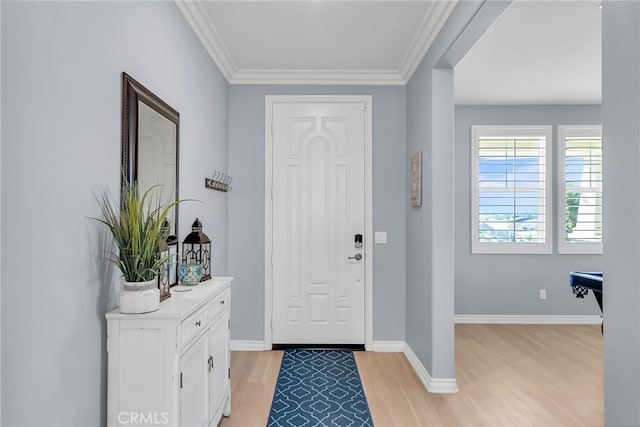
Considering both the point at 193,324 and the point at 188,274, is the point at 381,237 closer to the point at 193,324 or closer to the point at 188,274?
the point at 188,274

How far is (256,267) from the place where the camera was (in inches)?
145

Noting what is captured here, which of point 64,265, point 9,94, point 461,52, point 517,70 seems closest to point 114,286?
point 64,265

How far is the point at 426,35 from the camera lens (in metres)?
2.80

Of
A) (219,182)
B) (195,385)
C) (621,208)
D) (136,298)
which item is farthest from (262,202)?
(621,208)

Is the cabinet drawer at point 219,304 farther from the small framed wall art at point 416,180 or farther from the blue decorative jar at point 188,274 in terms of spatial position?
the small framed wall art at point 416,180

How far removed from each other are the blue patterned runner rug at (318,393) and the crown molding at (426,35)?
2662 millimetres

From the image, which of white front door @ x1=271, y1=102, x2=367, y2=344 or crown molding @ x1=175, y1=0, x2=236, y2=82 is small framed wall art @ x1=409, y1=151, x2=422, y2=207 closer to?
white front door @ x1=271, y1=102, x2=367, y2=344

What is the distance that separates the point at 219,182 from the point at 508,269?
369cm

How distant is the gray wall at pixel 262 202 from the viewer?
366 cm

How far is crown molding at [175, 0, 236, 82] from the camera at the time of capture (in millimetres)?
2395

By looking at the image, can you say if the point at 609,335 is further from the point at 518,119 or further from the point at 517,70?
the point at 518,119

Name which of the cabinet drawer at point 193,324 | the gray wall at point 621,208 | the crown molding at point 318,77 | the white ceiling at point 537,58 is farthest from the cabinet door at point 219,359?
the white ceiling at point 537,58

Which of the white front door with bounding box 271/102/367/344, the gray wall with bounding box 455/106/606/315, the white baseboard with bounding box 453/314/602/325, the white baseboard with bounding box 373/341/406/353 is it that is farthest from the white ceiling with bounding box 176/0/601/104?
the white baseboard with bounding box 453/314/602/325

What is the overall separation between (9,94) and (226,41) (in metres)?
2.23
